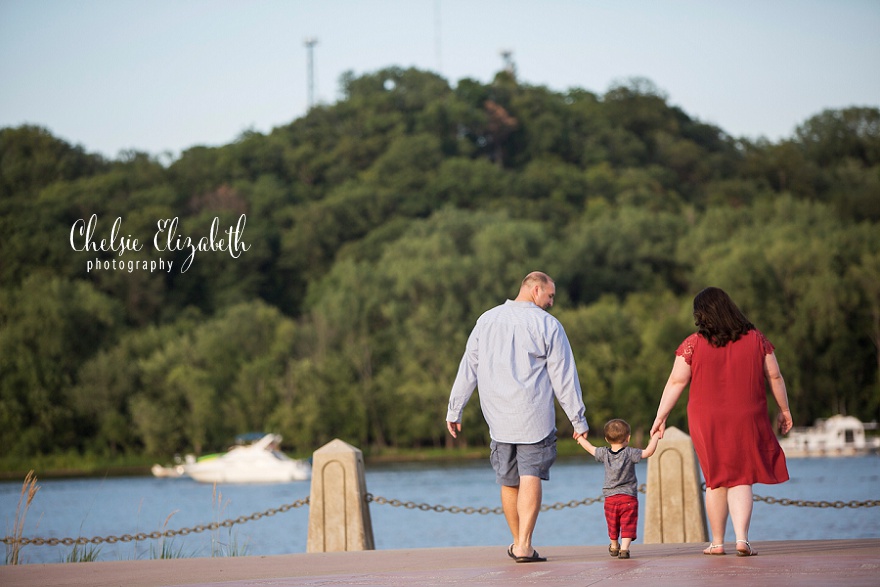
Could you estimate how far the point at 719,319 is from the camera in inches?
319

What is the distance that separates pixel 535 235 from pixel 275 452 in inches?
801

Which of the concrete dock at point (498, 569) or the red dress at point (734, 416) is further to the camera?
the red dress at point (734, 416)

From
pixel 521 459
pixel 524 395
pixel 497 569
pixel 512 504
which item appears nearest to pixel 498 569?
pixel 497 569

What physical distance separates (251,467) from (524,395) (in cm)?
5331

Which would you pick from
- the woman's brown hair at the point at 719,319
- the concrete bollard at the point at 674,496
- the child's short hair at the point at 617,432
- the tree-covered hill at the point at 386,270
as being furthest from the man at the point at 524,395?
the tree-covered hill at the point at 386,270

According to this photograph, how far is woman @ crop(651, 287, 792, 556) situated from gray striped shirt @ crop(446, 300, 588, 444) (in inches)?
25.6

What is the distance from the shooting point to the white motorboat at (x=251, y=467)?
197 ft

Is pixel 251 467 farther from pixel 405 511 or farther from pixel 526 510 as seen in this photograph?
pixel 526 510

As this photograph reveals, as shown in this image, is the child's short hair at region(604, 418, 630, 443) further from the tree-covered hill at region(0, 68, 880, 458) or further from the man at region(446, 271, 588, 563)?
the tree-covered hill at region(0, 68, 880, 458)

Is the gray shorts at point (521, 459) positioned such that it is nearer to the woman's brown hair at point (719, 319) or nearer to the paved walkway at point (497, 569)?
the paved walkway at point (497, 569)

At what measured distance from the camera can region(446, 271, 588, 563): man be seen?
8.28 metres

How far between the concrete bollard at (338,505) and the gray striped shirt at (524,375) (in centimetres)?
255

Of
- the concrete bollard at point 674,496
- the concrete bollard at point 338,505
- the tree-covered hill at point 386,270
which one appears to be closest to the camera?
the concrete bollard at point 674,496

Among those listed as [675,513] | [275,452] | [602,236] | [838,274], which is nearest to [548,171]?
[602,236]
